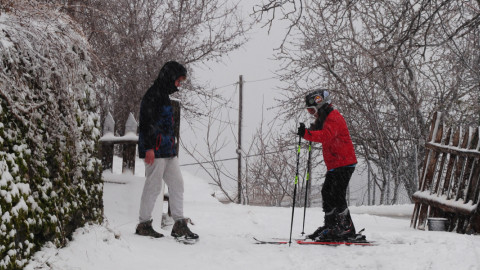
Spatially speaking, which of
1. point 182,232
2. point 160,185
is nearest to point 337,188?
point 182,232

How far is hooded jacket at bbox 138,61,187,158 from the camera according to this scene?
582 centimetres

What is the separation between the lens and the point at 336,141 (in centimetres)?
616

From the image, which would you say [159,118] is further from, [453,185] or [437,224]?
[453,185]

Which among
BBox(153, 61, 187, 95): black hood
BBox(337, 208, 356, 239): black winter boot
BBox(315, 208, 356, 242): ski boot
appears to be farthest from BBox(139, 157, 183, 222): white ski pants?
BBox(337, 208, 356, 239): black winter boot

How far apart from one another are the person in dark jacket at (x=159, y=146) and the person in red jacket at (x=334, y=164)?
161cm

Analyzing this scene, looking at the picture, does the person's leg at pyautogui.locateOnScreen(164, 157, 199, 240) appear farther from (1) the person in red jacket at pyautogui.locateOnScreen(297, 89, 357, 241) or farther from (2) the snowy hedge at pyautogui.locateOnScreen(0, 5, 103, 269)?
(1) the person in red jacket at pyautogui.locateOnScreen(297, 89, 357, 241)

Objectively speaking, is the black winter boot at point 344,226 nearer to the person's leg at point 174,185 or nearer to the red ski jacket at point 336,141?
the red ski jacket at point 336,141

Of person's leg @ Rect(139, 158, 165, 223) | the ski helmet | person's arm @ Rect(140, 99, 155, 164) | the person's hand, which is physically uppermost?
the ski helmet

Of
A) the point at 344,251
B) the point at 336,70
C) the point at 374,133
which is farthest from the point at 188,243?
the point at 336,70

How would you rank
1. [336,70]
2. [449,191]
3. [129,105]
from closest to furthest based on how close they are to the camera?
[449,191] < [129,105] < [336,70]

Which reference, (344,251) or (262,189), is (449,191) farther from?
(262,189)

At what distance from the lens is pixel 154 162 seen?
19.5 feet

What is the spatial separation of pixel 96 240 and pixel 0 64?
1.92 meters

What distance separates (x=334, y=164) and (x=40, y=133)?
345cm
